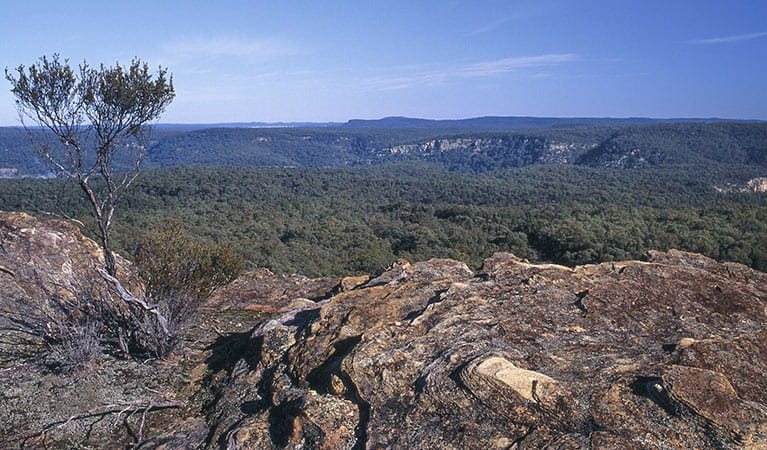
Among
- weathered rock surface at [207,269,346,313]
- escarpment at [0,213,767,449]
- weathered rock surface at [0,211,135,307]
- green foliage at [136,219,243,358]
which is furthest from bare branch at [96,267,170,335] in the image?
weathered rock surface at [207,269,346,313]

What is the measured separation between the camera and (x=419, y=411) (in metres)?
3.98

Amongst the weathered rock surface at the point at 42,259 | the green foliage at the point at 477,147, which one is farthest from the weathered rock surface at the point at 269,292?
the green foliage at the point at 477,147

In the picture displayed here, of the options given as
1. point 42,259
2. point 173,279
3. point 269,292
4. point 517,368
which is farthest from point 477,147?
point 517,368

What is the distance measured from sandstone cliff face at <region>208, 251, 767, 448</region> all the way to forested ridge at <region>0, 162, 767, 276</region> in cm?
713

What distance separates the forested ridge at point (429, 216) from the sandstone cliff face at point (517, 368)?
23.4 feet

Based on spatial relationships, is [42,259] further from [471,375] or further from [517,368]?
[517,368]

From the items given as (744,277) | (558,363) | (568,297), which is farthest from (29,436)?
(744,277)

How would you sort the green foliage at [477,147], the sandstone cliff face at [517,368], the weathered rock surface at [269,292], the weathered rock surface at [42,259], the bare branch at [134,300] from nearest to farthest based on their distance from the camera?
the sandstone cliff face at [517,368] → the bare branch at [134,300] → the weathered rock surface at [42,259] → the weathered rock surface at [269,292] → the green foliage at [477,147]

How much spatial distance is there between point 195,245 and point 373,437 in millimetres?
5721

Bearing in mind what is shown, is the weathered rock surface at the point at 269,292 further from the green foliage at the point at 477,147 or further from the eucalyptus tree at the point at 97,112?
the green foliage at the point at 477,147

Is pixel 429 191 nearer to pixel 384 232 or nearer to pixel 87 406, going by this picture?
pixel 384 232

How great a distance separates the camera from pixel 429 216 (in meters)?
55.2

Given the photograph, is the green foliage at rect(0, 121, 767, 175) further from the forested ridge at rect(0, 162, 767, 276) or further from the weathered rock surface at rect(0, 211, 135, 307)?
the weathered rock surface at rect(0, 211, 135, 307)

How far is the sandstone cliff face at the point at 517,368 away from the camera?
3.51m
